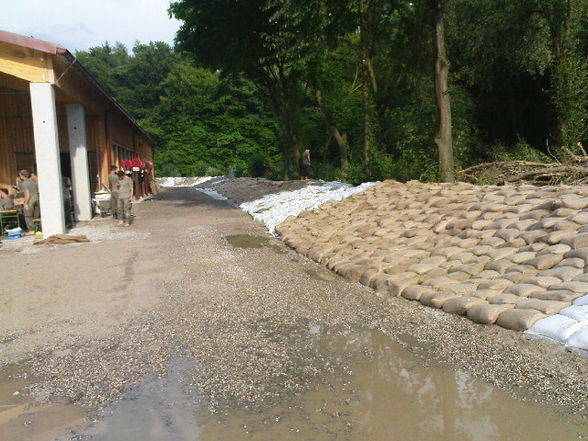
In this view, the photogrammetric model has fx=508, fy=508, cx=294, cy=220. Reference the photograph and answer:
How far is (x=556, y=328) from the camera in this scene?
14.6ft

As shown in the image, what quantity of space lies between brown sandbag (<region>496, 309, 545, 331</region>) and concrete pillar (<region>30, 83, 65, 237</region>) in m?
9.89

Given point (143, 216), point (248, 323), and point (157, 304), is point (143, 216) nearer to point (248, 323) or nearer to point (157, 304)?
point (157, 304)

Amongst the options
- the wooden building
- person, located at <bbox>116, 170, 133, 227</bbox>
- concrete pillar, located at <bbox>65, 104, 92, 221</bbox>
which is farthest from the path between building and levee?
concrete pillar, located at <bbox>65, 104, 92, 221</bbox>

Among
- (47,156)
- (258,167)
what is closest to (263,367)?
(47,156)

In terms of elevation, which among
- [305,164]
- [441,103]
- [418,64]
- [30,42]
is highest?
[418,64]

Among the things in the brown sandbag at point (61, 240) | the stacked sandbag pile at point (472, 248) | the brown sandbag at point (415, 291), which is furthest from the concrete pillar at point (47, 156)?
the brown sandbag at point (415, 291)

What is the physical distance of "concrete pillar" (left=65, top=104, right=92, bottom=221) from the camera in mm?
14531

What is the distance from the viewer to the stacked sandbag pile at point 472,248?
5.28 meters

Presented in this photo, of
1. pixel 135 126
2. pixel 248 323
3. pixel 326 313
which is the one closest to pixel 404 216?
pixel 326 313

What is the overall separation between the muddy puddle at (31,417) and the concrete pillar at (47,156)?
330 inches

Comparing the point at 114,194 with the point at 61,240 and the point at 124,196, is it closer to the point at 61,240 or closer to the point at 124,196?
the point at 124,196

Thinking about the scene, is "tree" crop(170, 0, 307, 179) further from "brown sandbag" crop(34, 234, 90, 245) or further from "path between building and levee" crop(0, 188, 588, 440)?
"path between building and levee" crop(0, 188, 588, 440)

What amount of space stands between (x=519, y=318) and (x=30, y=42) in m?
10.8

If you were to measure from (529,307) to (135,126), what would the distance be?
2253 centimetres
